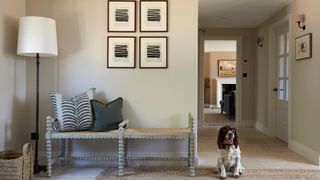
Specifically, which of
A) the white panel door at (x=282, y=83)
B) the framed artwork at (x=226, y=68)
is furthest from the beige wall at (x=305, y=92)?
the framed artwork at (x=226, y=68)

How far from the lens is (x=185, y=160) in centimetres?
388

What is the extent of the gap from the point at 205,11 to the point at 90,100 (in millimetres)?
2886

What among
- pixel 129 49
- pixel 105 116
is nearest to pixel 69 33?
pixel 129 49

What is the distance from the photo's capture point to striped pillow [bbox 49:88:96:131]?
140 inches

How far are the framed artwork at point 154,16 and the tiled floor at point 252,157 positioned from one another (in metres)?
1.64

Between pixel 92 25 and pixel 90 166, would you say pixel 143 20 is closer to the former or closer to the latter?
pixel 92 25

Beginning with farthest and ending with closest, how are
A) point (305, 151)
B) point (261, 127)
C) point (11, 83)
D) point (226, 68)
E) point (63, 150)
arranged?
point (226, 68) → point (261, 127) → point (305, 151) → point (63, 150) → point (11, 83)

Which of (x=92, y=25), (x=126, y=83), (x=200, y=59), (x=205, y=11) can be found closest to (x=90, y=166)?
(x=126, y=83)

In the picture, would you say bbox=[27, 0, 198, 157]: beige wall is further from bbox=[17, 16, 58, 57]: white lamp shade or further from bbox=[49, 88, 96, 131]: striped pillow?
bbox=[17, 16, 58, 57]: white lamp shade

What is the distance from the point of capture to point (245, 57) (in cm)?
743

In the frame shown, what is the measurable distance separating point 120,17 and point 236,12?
2.58 m

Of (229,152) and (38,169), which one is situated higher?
(229,152)

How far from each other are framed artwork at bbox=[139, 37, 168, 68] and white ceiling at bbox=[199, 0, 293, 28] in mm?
1456

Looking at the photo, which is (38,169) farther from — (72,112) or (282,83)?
(282,83)
